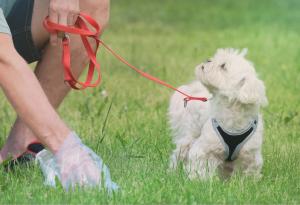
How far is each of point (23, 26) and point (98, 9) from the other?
0.44 m

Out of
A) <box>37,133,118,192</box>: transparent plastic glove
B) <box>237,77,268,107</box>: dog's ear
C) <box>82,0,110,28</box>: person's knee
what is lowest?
<box>37,133,118,192</box>: transparent plastic glove

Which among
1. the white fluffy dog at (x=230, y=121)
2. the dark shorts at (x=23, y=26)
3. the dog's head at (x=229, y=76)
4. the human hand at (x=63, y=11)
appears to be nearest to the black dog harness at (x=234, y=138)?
the white fluffy dog at (x=230, y=121)

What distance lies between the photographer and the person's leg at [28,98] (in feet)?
14.2

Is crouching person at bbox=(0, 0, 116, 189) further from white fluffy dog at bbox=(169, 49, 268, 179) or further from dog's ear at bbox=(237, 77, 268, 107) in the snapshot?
dog's ear at bbox=(237, 77, 268, 107)

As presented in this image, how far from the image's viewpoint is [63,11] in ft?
15.7

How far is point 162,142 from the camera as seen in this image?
592 cm

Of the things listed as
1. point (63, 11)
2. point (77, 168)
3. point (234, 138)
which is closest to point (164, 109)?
point (234, 138)

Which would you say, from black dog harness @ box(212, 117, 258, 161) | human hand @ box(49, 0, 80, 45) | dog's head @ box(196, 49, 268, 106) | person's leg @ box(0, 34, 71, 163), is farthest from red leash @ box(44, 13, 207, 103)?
black dog harness @ box(212, 117, 258, 161)

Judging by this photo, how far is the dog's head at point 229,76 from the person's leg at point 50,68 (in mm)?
674

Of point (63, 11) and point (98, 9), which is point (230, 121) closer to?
point (98, 9)

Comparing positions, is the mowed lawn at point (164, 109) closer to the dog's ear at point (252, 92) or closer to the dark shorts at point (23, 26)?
the dog's ear at point (252, 92)

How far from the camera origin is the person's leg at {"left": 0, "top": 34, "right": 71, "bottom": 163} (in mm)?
4336

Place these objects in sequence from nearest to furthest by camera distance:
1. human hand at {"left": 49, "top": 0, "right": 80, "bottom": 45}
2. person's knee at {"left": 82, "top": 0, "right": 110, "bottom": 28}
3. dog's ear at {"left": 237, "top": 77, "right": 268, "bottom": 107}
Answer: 1. human hand at {"left": 49, "top": 0, "right": 80, "bottom": 45}
2. dog's ear at {"left": 237, "top": 77, "right": 268, "bottom": 107}
3. person's knee at {"left": 82, "top": 0, "right": 110, "bottom": 28}

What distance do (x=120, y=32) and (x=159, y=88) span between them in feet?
15.8
